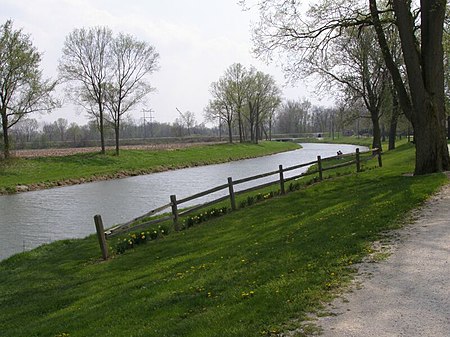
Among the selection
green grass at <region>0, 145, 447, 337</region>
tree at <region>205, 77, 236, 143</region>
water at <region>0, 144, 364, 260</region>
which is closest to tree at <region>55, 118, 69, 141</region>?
tree at <region>205, 77, 236, 143</region>

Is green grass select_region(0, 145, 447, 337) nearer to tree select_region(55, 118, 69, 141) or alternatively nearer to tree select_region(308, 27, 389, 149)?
tree select_region(308, 27, 389, 149)

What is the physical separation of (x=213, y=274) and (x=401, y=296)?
327cm

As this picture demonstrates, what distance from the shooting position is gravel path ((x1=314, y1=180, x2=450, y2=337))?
14.6 ft

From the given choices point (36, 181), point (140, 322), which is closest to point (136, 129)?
point (36, 181)

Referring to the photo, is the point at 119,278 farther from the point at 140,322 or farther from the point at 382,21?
the point at 382,21

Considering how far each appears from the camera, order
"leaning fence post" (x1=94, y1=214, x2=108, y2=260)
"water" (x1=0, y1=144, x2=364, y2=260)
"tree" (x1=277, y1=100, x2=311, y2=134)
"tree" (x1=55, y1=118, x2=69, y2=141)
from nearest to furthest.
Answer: "leaning fence post" (x1=94, y1=214, x2=108, y2=260) < "water" (x1=0, y1=144, x2=364, y2=260) < "tree" (x1=55, y1=118, x2=69, y2=141) < "tree" (x1=277, y1=100, x2=311, y2=134)

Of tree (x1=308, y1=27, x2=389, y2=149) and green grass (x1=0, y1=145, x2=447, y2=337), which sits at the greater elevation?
tree (x1=308, y1=27, x2=389, y2=149)

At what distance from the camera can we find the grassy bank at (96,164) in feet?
108

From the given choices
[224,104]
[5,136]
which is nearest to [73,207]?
[5,136]

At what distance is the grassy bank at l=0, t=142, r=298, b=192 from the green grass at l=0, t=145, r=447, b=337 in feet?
69.2

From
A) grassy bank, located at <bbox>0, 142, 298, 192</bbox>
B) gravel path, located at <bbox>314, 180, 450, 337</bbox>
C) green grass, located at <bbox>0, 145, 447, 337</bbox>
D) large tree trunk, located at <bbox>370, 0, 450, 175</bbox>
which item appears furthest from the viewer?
grassy bank, located at <bbox>0, 142, 298, 192</bbox>

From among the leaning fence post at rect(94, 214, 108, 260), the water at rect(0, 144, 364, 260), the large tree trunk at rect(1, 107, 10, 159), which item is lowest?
the water at rect(0, 144, 364, 260)

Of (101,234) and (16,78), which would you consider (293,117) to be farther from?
(101,234)

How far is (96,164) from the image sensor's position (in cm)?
4238
